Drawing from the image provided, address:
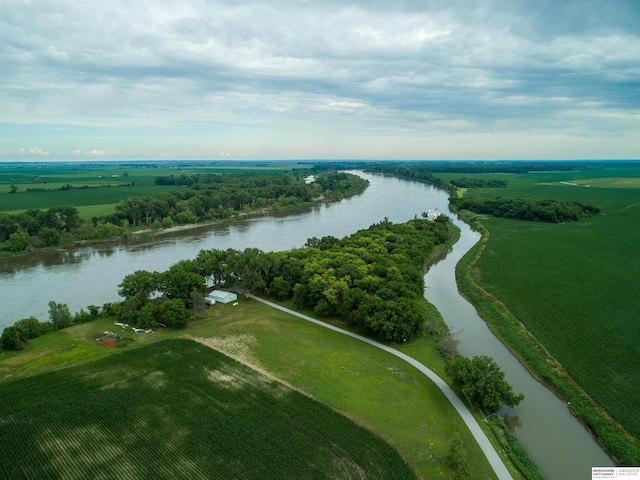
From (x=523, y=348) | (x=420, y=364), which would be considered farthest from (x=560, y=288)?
(x=420, y=364)

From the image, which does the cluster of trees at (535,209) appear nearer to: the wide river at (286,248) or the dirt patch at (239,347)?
the wide river at (286,248)

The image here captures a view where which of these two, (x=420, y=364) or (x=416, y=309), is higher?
(x=416, y=309)

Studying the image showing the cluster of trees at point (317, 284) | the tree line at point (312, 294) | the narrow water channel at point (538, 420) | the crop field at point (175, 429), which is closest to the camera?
the crop field at point (175, 429)

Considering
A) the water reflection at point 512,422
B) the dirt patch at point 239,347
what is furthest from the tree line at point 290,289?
the water reflection at point 512,422

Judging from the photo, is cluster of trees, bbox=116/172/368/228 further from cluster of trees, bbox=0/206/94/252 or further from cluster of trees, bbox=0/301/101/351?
cluster of trees, bbox=0/301/101/351

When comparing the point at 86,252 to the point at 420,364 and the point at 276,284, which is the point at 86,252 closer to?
the point at 276,284

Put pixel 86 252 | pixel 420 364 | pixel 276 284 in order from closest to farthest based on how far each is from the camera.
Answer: pixel 420 364 → pixel 276 284 → pixel 86 252

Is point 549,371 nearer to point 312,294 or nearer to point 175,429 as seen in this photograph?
point 312,294

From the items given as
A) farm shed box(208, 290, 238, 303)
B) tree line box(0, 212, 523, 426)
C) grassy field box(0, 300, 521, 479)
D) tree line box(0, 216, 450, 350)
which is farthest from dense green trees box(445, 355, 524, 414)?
farm shed box(208, 290, 238, 303)
